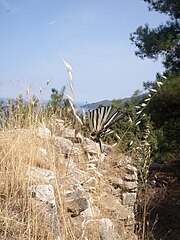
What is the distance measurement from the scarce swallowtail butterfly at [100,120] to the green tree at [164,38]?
1709 millimetres

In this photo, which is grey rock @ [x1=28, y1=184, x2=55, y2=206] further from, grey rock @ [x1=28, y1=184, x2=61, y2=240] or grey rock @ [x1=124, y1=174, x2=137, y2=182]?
grey rock @ [x1=124, y1=174, x2=137, y2=182]

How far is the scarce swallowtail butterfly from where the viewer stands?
273 cm

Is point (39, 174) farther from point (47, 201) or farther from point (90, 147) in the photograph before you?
point (90, 147)

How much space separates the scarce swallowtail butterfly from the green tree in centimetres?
171

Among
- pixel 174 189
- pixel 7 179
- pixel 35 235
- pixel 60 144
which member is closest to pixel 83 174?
pixel 60 144

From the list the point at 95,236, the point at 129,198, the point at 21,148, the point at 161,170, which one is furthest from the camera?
the point at 161,170

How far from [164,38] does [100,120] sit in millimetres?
1992

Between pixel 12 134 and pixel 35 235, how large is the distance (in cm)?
96

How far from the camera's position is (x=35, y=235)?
1.29m

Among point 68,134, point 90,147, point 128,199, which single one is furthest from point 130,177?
point 68,134

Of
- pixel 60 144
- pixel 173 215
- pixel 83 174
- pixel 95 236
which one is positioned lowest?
pixel 173 215

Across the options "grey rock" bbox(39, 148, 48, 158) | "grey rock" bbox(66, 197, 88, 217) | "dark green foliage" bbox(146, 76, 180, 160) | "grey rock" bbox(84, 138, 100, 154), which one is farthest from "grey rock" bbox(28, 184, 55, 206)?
"dark green foliage" bbox(146, 76, 180, 160)

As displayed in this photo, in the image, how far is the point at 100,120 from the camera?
2.80m

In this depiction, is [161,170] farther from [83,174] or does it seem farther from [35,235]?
[35,235]
